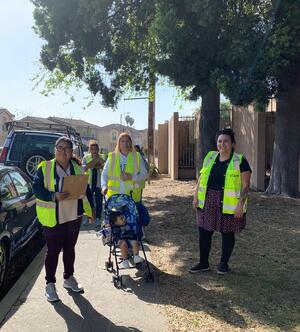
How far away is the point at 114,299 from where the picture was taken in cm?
487

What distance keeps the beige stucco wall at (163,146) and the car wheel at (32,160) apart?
15.4 m

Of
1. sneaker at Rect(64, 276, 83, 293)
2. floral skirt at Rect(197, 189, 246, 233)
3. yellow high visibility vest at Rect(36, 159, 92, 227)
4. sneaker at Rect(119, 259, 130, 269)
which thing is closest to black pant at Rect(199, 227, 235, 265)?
floral skirt at Rect(197, 189, 246, 233)

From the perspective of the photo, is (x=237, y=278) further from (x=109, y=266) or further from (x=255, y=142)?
(x=255, y=142)

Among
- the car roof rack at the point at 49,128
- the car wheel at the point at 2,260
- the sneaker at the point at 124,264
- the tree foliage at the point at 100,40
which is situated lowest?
the sneaker at the point at 124,264

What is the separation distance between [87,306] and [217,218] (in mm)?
1874

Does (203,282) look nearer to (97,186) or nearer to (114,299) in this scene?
(114,299)

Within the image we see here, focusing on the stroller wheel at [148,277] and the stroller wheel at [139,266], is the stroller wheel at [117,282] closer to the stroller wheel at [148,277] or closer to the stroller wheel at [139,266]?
the stroller wheel at [148,277]

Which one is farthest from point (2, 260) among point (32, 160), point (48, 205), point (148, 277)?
point (32, 160)

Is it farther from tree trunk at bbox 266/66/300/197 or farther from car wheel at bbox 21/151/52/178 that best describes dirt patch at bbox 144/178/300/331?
car wheel at bbox 21/151/52/178

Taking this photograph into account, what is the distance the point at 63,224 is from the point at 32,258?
8.35 feet

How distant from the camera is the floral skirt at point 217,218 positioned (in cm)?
552

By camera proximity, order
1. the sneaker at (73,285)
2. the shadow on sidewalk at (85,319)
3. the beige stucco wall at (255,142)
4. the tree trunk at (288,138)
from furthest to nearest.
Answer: the beige stucco wall at (255,142)
the tree trunk at (288,138)
the sneaker at (73,285)
the shadow on sidewalk at (85,319)

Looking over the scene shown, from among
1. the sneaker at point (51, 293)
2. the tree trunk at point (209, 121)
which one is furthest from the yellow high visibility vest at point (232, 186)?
the tree trunk at point (209, 121)

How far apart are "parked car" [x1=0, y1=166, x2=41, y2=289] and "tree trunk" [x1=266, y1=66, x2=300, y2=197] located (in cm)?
720
